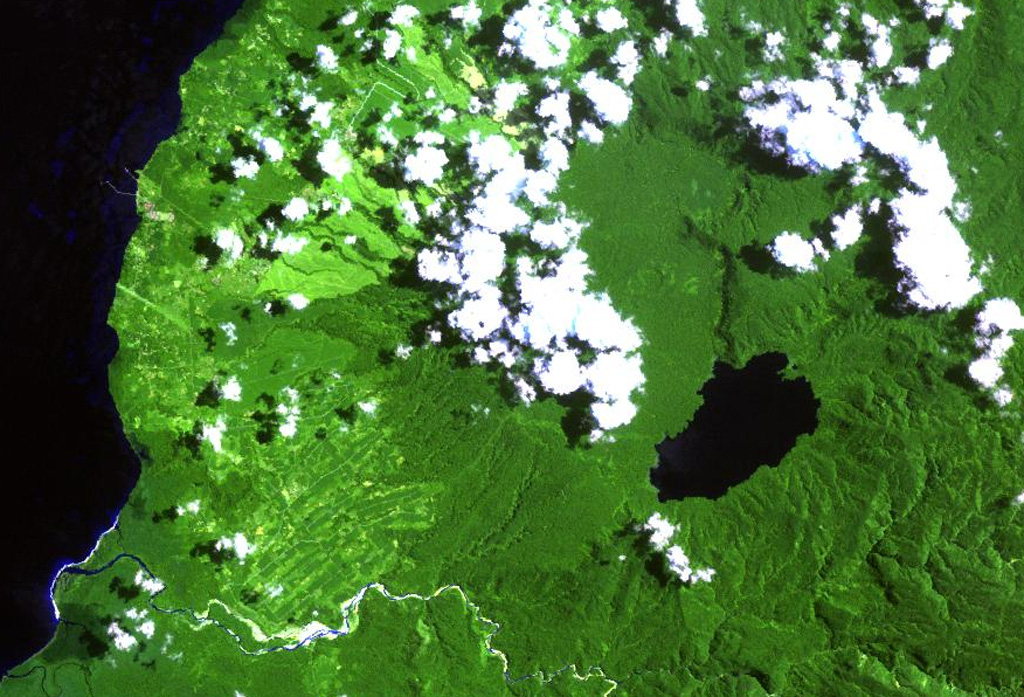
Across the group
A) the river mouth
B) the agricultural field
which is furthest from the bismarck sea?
the river mouth

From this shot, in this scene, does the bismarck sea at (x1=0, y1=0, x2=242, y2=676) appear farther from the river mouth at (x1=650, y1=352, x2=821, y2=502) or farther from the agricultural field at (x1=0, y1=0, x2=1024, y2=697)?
the river mouth at (x1=650, y1=352, x2=821, y2=502)

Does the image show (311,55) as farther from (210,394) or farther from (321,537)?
(321,537)

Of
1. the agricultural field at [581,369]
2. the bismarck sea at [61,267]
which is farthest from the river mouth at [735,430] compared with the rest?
the bismarck sea at [61,267]

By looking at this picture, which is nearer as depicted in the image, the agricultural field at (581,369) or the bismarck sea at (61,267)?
the agricultural field at (581,369)

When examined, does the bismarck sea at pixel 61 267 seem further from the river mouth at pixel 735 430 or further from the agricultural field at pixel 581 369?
the river mouth at pixel 735 430

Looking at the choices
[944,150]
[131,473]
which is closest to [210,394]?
[131,473]

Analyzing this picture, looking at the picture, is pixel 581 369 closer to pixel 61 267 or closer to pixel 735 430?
pixel 735 430
